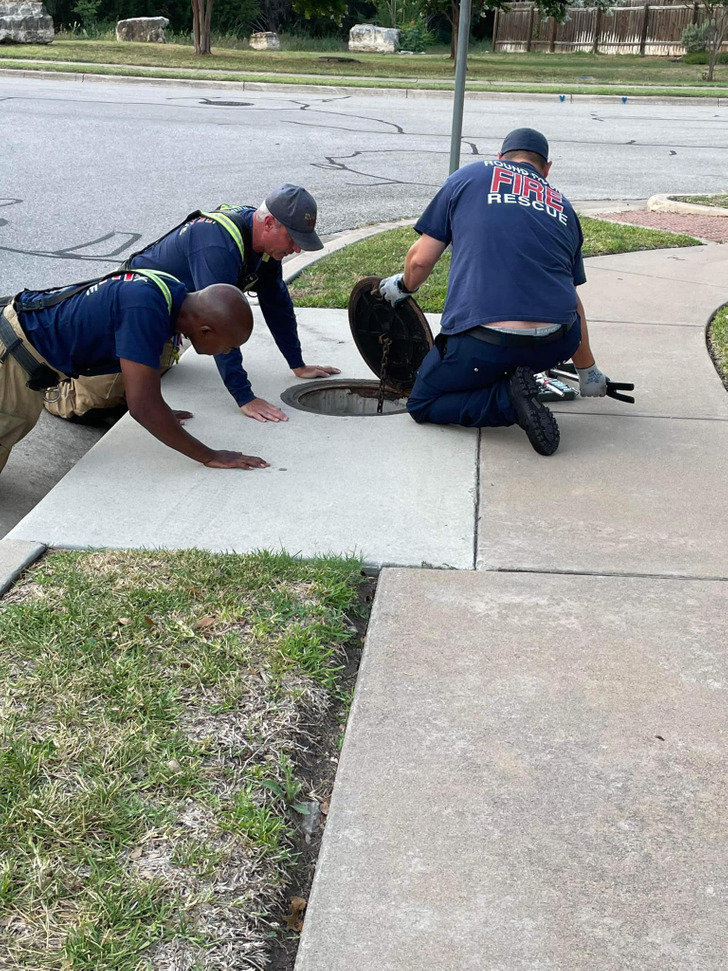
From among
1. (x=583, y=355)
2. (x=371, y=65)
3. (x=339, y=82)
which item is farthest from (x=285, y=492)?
(x=371, y=65)

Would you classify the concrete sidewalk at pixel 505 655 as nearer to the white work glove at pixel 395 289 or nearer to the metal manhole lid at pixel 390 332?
the metal manhole lid at pixel 390 332

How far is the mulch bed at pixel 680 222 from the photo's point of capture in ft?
30.8

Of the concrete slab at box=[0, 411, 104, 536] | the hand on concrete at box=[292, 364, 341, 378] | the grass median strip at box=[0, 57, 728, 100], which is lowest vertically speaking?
the concrete slab at box=[0, 411, 104, 536]

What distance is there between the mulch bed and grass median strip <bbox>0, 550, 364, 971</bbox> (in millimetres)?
7161

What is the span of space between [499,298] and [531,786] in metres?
2.55

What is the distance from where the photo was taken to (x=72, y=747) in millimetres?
2504

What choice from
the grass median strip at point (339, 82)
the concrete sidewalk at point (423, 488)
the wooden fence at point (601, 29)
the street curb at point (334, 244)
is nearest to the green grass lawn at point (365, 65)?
Answer: the grass median strip at point (339, 82)

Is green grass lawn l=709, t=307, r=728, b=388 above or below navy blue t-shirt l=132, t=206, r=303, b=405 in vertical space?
below

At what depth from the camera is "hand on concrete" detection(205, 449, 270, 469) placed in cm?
→ 419

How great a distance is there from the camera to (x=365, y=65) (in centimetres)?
2527

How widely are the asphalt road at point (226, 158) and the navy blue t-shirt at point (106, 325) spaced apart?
2.58 ft

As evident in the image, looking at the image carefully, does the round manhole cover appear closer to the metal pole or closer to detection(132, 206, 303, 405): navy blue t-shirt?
the metal pole

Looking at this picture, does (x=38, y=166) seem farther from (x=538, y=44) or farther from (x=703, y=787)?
(x=538, y=44)

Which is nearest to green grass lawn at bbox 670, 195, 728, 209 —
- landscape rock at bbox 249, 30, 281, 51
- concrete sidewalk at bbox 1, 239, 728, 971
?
concrete sidewalk at bbox 1, 239, 728, 971
